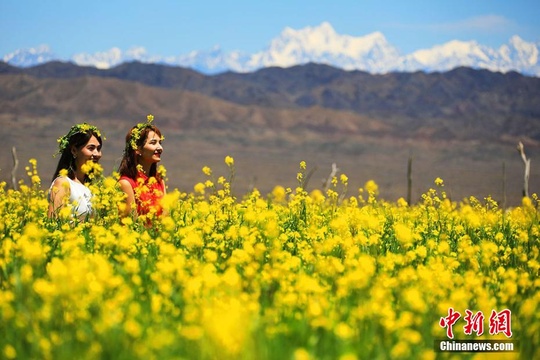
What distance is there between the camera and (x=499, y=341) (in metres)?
3.29

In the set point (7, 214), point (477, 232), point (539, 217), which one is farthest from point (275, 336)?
point (539, 217)

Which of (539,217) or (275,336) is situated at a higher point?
(539,217)

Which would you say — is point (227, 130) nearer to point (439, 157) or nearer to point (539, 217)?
point (439, 157)

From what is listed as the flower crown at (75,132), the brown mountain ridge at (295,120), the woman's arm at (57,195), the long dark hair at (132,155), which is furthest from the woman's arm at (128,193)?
the brown mountain ridge at (295,120)

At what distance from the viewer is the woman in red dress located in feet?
19.6

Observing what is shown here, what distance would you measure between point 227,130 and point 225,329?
278 feet

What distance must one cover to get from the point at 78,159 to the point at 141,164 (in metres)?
0.59

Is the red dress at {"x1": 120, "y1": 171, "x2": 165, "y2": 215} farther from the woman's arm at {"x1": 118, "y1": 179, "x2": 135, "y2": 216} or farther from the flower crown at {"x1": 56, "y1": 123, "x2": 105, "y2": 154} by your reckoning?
the flower crown at {"x1": 56, "y1": 123, "x2": 105, "y2": 154}

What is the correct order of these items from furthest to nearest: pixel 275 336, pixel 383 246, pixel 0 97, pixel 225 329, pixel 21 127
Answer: pixel 0 97 < pixel 21 127 < pixel 383 246 < pixel 275 336 < pixel 225 329

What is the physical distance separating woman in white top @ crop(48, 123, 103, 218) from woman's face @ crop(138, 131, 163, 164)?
1.56 ft

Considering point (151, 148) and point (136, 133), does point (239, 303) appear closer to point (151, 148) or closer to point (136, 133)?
point (151, 148)

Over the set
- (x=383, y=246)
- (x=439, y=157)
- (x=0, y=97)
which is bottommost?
(x=383, y=246)

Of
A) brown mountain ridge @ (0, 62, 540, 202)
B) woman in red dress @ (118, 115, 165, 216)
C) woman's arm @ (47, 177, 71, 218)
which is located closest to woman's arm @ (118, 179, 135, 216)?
woman in red dress @ (118, 115, 165, 216)

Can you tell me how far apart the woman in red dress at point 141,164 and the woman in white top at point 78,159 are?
339 mm
